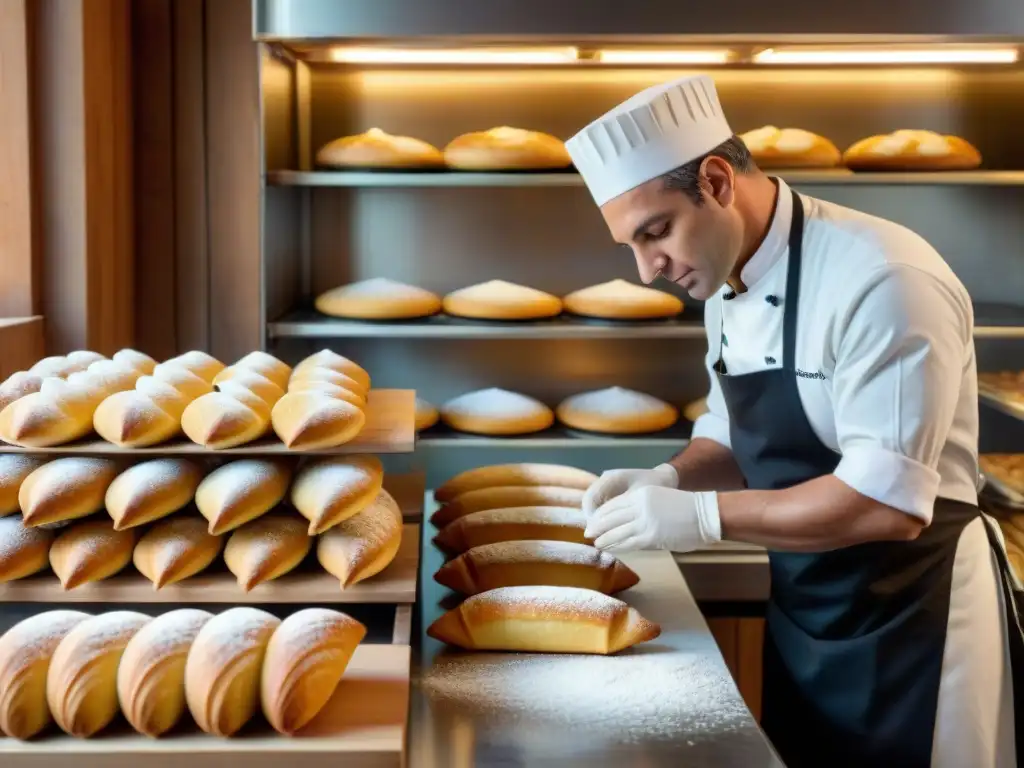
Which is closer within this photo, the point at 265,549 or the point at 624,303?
the point at 265,549

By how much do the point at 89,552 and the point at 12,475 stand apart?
16 cm

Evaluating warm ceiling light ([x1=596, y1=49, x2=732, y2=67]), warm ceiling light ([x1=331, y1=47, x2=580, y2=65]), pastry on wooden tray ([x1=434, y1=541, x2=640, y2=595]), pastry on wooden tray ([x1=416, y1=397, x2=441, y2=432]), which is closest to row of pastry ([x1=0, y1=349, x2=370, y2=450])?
pastry on wooden tray ([x1=434, y1=541, x2=640, y2=595])

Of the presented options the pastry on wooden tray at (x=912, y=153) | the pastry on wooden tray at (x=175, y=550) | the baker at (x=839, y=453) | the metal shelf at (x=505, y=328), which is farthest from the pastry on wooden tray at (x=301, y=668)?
the pastry on wooden tray at (x=912, y=153)

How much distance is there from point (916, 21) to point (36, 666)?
2215 millimetres

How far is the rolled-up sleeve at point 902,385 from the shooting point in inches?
56.0

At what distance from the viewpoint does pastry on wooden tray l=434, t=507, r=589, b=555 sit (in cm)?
170

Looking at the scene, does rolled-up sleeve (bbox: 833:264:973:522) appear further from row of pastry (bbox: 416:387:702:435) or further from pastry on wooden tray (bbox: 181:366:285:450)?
row of pastry (bbox: 416:387:702:435)

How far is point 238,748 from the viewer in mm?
1093

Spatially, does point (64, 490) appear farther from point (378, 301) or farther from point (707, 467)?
point (378, 301)

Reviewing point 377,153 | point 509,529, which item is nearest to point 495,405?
point 377,153

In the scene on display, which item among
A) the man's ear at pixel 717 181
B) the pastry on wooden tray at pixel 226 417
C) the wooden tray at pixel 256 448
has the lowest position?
the wooden tray at pixel 256 448

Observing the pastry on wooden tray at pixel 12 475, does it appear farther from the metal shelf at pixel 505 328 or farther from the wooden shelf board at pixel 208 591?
the metal shelf at pixel 505 328

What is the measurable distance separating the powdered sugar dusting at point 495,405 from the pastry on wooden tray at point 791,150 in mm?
823

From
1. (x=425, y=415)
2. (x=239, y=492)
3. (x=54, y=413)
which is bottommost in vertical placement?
(x=425, y=415)
